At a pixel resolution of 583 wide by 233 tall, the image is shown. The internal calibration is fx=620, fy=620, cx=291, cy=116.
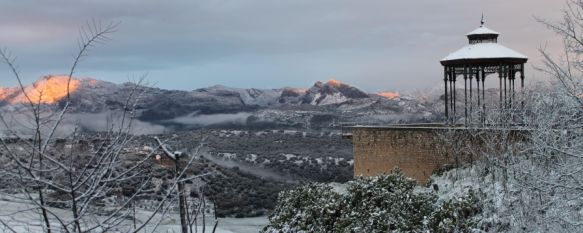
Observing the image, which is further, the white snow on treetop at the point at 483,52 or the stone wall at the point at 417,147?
the white snow on treetop at the point at 483,52

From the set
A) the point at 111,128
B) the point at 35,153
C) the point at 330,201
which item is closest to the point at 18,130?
the point at 35,153

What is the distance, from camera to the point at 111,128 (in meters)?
4.55

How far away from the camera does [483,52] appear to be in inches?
704

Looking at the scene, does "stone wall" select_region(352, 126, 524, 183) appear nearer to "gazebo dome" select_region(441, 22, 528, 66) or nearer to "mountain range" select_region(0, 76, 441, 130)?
"gazebo dome" select_region(441, 22, 528, 66)

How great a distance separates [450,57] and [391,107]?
35.7 m

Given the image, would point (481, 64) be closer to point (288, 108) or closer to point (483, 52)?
point (483, 52)

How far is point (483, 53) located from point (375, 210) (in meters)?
7.01

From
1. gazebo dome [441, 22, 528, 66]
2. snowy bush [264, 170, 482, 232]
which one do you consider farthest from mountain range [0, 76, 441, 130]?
snowy bush [264, 170, 482, 232]

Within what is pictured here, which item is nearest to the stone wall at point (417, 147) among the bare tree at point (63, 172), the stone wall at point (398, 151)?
the stone wall at point (398, 151)

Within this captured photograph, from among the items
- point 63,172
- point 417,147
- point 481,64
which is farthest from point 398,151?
point 63,172

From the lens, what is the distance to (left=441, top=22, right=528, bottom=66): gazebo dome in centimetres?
1764

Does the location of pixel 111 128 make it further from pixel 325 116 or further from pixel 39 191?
pixel 325 116

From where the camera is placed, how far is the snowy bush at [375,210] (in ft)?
40.1

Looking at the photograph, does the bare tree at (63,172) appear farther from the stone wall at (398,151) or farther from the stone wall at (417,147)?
the stone wall at (398,151)
